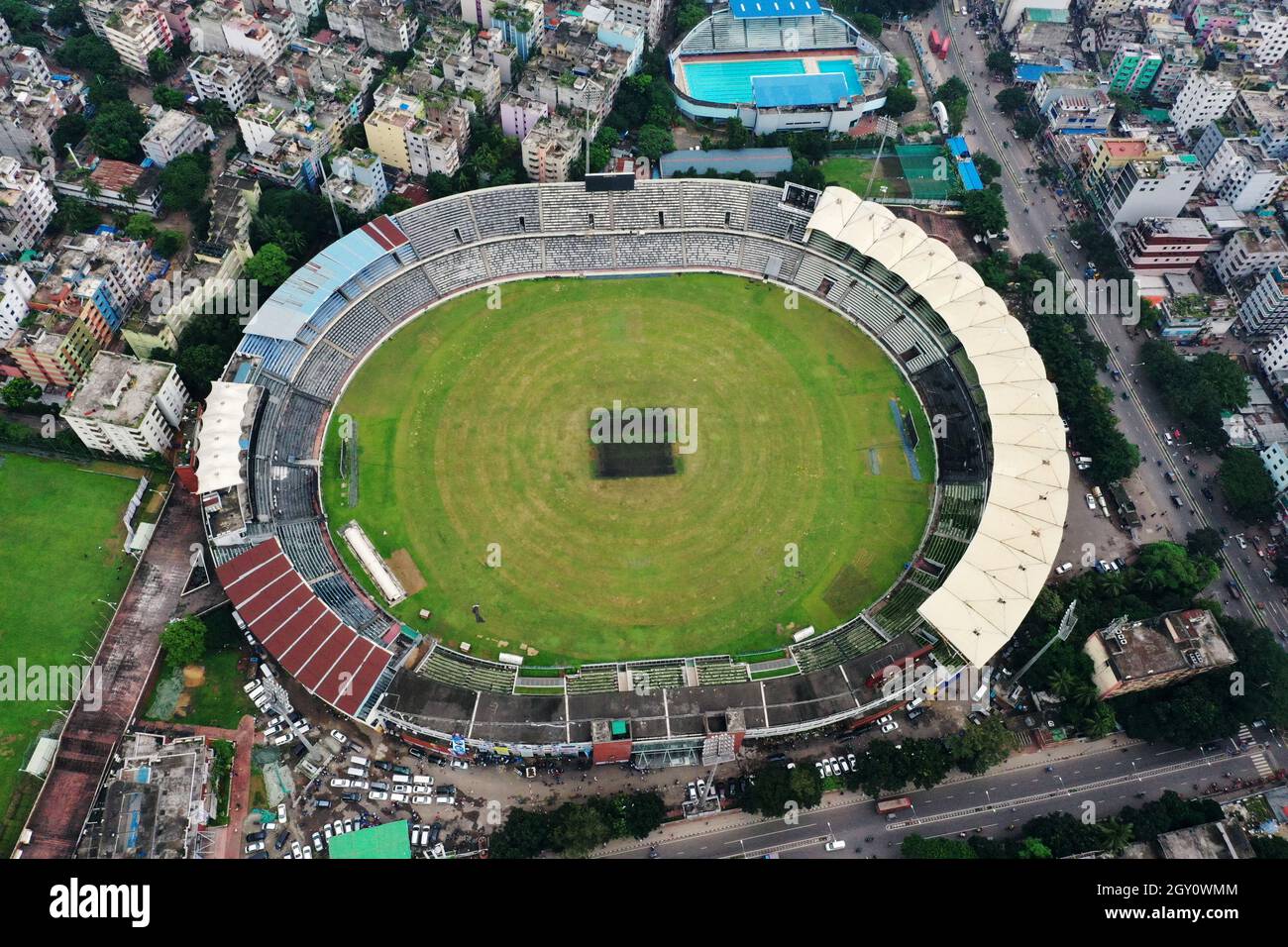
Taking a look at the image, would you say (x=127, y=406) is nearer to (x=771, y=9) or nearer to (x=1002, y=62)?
(x=771, y=9)

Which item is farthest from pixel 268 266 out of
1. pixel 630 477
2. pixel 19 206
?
pixel 630 477

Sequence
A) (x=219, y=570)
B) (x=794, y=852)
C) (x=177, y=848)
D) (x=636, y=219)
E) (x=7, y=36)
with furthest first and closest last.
A: (x=7, y=36), (x=636, y=219), (x=219, y=570), (x=794, y=852), (x=177, y=848)

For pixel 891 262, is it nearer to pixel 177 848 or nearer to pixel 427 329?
pixel 427 329

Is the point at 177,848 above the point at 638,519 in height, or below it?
below

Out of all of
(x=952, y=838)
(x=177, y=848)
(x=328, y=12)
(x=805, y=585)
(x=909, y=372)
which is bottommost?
(x=952, y=838)

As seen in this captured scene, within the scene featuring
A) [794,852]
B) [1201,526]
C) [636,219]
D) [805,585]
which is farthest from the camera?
[636,219]

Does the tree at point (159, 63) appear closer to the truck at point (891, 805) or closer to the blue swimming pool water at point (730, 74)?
the blue swimming pool water at point (730, 74)

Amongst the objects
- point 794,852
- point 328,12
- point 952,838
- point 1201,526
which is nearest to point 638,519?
point 794,852

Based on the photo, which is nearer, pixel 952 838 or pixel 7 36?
pixel 952 838
